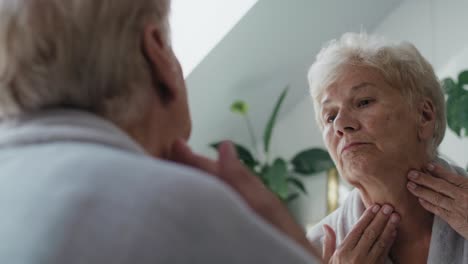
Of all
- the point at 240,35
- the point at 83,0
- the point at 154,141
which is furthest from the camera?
the point at 240,35

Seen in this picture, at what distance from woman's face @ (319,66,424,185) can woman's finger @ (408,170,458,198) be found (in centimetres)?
4

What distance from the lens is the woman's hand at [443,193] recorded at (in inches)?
60.4

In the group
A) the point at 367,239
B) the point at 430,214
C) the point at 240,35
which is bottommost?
the point at 240,35

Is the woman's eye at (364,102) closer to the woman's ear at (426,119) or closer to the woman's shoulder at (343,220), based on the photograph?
the woman's ear at (426,119)

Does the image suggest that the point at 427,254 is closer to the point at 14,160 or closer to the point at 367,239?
the point at 367,239

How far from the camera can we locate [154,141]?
815 mm

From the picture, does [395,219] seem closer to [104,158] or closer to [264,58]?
[104,158]

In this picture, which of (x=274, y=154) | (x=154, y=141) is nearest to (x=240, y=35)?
(x=274, y=154)

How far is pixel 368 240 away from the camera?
1.60 metres

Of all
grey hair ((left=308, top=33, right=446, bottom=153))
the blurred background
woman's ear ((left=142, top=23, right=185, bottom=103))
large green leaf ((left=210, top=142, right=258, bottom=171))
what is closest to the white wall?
the blurred background

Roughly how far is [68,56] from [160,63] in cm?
12

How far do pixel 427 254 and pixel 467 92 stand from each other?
1453 mm

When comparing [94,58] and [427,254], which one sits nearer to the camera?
[94,58]

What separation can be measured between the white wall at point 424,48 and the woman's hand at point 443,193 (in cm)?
152
